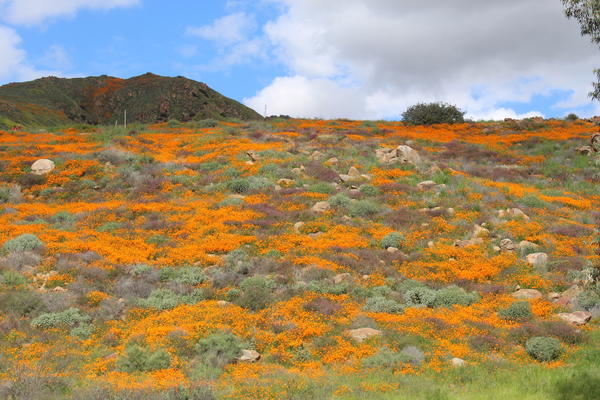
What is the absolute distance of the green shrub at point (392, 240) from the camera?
1823 cm

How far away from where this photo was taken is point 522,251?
17.5 meters

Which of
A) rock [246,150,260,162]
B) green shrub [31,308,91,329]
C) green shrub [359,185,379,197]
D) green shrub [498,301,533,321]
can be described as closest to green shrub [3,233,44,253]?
green shrub [31,308,91,329]

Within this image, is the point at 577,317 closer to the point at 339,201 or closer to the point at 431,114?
the point at 339,201

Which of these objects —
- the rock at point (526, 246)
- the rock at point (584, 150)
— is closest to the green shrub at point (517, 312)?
the rock at point (526, 246)

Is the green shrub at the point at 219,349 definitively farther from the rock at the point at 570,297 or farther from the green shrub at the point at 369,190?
Answer: the green shrub at the point at 369,190

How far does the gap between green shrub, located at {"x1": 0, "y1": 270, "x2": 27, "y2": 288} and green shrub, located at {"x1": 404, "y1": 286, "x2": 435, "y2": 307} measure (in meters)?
11.5

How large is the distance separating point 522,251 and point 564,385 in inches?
354

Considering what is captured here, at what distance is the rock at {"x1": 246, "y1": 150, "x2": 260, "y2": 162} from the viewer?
98.6 feet

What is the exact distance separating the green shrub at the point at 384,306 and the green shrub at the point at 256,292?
2.92 metres

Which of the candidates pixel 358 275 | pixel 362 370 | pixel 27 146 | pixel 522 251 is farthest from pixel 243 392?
pixel 27 146

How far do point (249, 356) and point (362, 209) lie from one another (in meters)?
12.1

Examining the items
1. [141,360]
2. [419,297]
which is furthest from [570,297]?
[141,360]

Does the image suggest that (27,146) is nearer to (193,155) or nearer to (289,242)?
(193,155)

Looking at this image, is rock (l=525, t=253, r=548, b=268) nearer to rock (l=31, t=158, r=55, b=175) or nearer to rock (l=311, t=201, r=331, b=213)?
rock (l=311, t=201, r=331, b=213)
